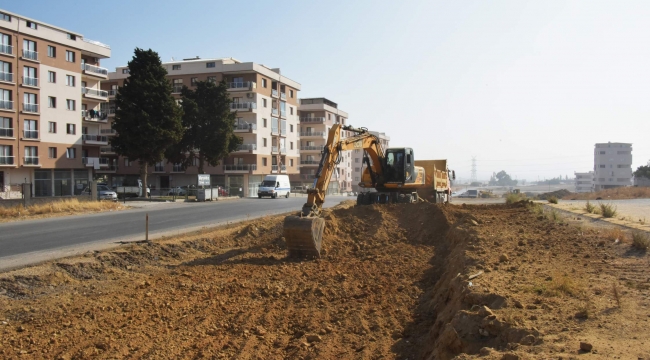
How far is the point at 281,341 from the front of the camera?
24.7ft

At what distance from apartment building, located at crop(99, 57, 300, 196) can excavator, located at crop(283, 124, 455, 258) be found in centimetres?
4141

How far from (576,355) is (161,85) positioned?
49.7m

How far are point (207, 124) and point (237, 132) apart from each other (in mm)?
10869

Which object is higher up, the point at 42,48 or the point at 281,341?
the point at 42,48

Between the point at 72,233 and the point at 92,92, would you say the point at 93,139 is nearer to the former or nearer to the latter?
the point at 92,92

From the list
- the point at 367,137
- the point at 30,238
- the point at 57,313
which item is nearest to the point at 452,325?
the point at 57,313

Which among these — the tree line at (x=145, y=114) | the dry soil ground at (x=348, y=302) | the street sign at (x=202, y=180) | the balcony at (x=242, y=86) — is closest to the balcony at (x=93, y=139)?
the tree line at (x=145, y=114)

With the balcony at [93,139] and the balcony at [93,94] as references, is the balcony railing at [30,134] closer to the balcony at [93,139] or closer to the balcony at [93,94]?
the balcony at [93,139]

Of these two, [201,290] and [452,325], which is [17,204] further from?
[452,325]

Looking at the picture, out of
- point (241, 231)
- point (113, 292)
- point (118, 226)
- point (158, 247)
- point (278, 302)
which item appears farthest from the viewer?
point (118, 226)

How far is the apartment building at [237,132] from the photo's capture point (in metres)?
67.6

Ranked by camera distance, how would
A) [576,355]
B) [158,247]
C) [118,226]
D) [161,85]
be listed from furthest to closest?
[161,85] < [118,226] < [158,247] < [576,355]

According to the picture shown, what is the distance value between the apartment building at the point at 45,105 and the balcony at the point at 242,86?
1722 cm

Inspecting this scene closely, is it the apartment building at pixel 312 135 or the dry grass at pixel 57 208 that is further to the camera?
the apartment building at pixel 312 135
